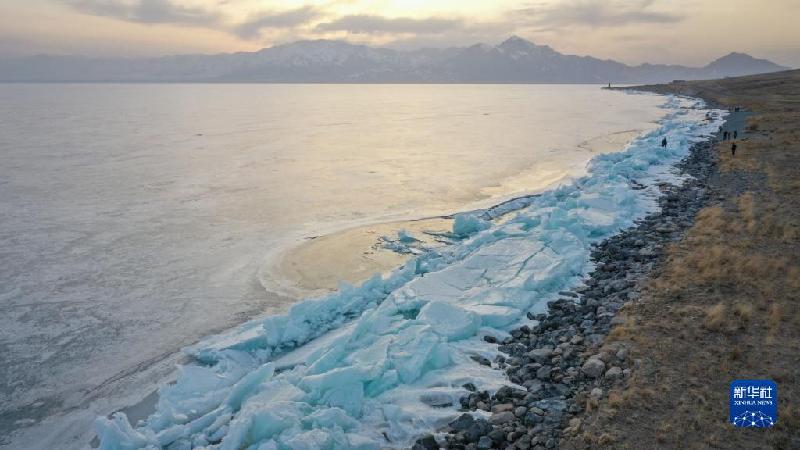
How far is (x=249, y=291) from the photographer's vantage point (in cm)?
1030

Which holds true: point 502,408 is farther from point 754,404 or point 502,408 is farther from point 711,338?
point 711,338

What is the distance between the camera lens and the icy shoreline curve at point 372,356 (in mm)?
5586

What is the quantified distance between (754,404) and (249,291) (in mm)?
8519

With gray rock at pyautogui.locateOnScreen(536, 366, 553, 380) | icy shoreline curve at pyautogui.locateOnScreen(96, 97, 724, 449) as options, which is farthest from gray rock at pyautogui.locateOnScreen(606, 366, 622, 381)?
icy shoreline curve at pyautogui.locateOnScreen(96, 97, 724, 449)

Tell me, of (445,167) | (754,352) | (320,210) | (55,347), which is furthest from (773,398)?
(445,167)

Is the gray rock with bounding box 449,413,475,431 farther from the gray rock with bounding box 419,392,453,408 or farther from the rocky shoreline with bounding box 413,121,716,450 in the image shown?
the gray rock with bounding box 419,392,453,408

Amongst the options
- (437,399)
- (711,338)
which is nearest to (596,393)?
(437,399)

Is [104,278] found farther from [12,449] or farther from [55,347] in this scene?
[12,449]

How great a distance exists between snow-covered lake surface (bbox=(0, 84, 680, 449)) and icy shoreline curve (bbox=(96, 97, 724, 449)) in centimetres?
3

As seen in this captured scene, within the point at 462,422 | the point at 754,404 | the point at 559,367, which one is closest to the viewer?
the point at 754,404

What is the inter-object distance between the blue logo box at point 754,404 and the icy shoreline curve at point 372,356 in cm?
252

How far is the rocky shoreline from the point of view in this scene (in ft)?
17.5

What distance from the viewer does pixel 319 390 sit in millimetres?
6086

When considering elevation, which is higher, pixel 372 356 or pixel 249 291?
pixel 372 356
